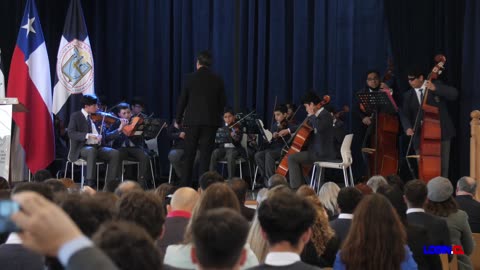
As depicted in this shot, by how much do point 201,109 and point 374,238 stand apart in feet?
13.6

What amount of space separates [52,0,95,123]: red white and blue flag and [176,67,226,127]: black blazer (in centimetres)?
328

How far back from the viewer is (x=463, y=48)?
8141mm

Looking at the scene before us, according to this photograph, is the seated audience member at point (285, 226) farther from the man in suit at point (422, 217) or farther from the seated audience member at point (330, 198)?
the seated audience member at point (330, 198)

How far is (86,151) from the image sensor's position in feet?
28.4

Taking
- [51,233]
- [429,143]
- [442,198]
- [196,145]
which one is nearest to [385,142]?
[429,143]

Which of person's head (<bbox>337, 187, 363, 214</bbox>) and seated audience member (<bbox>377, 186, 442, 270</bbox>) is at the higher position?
person's head (<bbox>337, 187, 363, 214</bbox>)

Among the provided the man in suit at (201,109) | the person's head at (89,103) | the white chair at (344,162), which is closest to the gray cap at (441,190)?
the man in suit at (201,109)

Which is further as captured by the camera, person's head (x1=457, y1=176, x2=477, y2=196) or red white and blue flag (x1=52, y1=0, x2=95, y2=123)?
red white and blue flag (x1=52, y1=0, x2=95, y2=123)

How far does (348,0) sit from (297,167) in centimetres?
275

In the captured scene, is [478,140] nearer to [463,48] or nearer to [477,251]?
[463,48]

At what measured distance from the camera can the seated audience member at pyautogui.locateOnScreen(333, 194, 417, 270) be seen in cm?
298

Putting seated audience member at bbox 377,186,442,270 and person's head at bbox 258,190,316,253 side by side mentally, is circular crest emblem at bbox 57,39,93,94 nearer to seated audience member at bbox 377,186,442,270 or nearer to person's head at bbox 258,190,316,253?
seated audience member at bbox 377,186,442,270

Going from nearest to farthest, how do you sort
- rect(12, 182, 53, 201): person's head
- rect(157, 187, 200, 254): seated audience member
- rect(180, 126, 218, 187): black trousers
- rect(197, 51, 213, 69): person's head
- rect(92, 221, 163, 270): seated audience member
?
rect(92, 221, 163, 270): seated audience member → rect(12, 182, 53, 201): person's head → rect(157, 187, 200, 254): seated audience member → rect(197, 51, 213, 69): person's head → rect(180, 126, 218, 187): black trousers

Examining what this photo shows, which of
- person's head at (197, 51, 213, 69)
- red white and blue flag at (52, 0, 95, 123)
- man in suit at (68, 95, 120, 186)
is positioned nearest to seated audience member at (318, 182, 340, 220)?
person's head at (197, 51, 213, 69)
